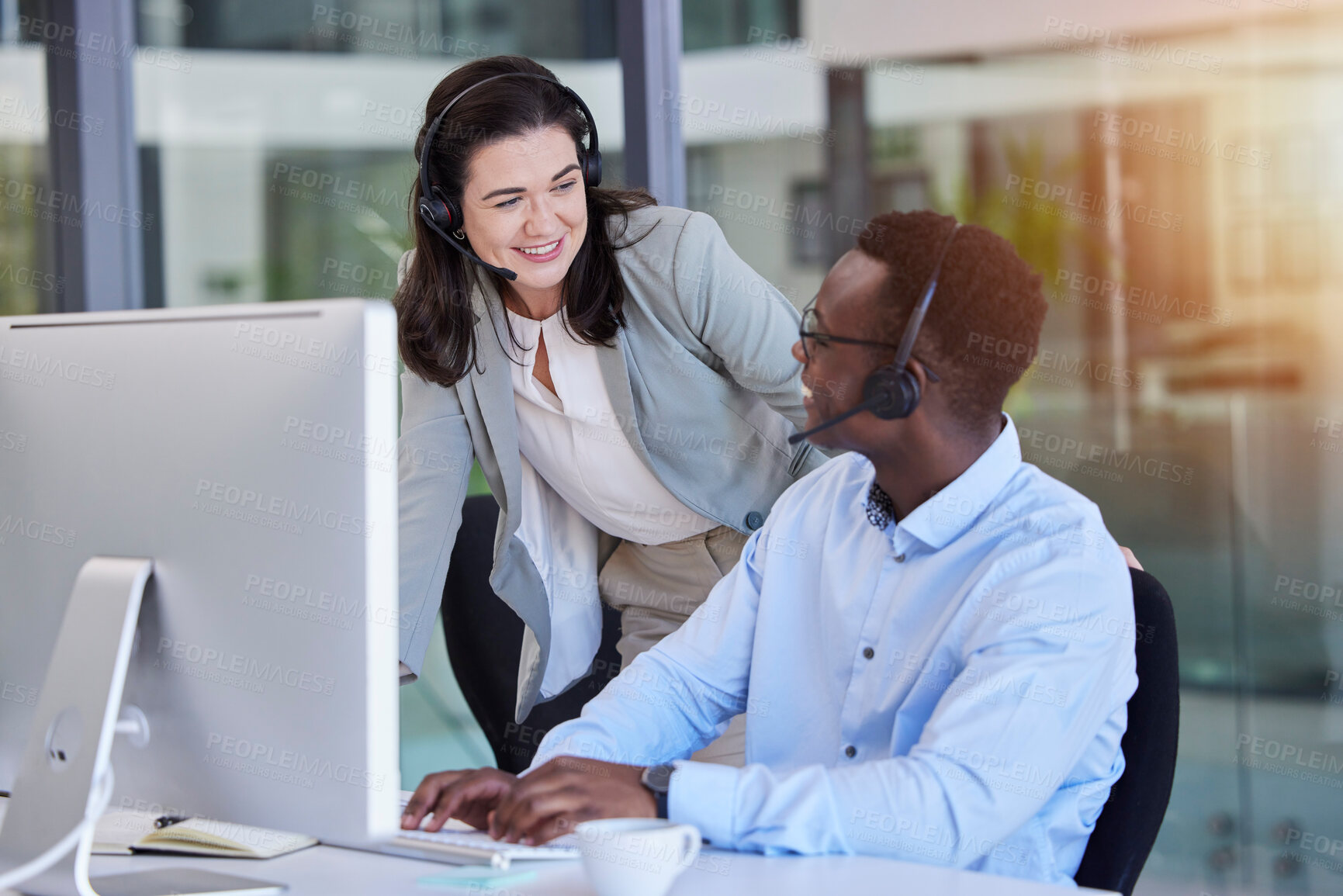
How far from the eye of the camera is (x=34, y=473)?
1.02 meters

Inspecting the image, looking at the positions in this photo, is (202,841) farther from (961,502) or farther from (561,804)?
(961,502)

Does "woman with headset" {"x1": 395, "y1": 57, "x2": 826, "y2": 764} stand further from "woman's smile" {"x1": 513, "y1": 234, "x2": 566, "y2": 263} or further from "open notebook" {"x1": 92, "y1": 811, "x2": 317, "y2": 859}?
"open notebook" {"x1": 92, "y1": 811, "x2": 317, "y2": 859}

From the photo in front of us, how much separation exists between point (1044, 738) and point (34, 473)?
930 mm

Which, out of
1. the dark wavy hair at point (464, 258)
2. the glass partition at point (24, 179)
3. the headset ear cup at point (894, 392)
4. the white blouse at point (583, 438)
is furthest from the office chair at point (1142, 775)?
the glass partition at point (24, 179)

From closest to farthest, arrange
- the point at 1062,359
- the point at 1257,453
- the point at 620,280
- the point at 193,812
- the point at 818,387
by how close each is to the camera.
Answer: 1. the point at 193,812
2. the point at 818,387
3. the point at 620,280
4. the point at 1257,453
5. the point at 1062,359

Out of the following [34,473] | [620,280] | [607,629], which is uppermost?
[620,280]

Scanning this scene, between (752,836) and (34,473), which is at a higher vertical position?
(34,473)

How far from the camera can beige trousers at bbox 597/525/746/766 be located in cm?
180

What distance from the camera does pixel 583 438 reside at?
5.85 feet

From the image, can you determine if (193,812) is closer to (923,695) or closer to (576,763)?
(576,763)

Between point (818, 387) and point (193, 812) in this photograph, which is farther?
point (818, 387)

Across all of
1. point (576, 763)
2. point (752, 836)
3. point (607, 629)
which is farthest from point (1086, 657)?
point (607, 629)

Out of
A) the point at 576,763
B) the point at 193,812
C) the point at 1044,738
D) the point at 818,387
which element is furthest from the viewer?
the point at 818,387

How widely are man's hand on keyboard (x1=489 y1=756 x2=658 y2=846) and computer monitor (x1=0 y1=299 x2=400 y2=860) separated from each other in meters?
0.24
